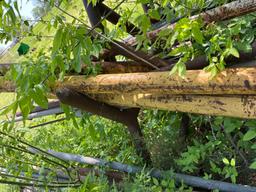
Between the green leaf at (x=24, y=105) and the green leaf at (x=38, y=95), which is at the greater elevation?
the green leaf at (x=38, y=95)

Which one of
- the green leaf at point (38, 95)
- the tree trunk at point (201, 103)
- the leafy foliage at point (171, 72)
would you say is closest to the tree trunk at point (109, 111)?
the leafy foliage at point (171, 72)

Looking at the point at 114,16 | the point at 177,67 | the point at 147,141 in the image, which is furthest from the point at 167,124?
the point at 177,67

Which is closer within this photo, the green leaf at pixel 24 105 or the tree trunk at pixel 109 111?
the green leaf at pixel 24 105

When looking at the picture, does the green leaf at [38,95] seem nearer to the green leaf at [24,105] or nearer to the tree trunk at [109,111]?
the green leaf at [24,105]

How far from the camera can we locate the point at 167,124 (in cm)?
241

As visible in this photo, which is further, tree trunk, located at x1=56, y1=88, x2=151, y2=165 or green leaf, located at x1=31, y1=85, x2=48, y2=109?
tree trunk, located at x1=56, y1=88, x2=151, y2=165

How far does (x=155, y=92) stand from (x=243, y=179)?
2.29ft

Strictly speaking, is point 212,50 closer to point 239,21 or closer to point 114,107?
point 239,21

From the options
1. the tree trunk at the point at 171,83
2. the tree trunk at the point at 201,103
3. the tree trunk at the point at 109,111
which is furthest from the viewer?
the tree trunk at the point at 109,111

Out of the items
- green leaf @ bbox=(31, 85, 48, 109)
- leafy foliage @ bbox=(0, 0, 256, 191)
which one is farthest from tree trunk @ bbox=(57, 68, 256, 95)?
green leaf @ bbox=(31, 85, 48, 109)

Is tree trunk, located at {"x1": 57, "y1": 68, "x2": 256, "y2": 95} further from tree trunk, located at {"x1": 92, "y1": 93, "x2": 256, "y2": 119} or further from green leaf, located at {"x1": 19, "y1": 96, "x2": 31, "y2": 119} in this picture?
green leaf, located at {"x1": 19, "y1": 96, "x2": 31, "y2": 119}

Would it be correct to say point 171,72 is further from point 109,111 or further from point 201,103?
point 109,111

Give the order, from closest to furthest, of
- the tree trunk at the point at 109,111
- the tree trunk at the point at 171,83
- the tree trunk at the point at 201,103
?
the tree trunk at the point at 171,83 < the tree trunk at the point at 201,103 < the tree trunk at the point at 109,111

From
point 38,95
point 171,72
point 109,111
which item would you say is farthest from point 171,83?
point 109,111
